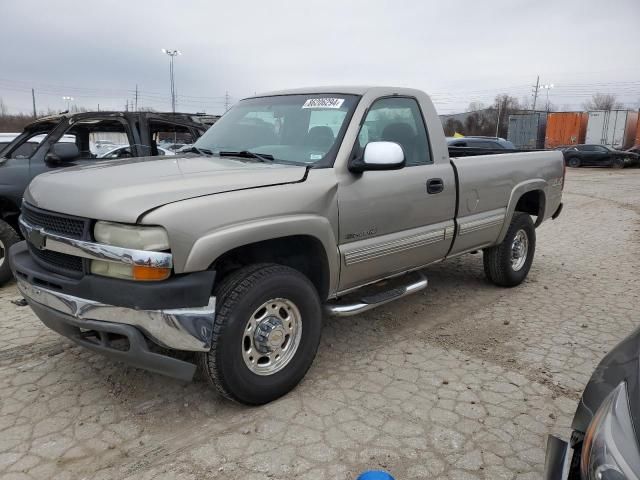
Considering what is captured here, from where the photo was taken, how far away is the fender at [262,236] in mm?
2598

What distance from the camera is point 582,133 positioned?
1448 inches

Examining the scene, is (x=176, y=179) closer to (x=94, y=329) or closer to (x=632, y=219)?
(x=94, y=329)

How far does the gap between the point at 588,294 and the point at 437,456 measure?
3.67m

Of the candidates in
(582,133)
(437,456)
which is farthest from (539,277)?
(582,133)

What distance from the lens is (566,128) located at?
3634cm

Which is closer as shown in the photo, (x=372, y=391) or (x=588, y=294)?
(x=372, y=391)

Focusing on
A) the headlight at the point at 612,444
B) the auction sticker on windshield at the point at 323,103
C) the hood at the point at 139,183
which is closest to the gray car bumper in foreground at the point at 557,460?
the headlight at the point at 612,444

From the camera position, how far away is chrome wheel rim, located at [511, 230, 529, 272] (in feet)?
18.4

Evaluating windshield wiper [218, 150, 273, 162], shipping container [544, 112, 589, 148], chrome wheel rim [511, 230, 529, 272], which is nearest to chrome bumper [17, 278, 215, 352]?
windshield wiper [218, 150, 273, 162]

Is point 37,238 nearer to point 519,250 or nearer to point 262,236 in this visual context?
point 262,236

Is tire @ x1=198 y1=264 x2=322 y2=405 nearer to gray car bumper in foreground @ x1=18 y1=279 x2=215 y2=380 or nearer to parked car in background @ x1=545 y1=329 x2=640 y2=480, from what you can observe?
gray car bumper in foreground @ x1=18 y1=279 x2=215 y2=380

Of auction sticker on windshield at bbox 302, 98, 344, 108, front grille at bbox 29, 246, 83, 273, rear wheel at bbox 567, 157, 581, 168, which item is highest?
auction sticker on windshield at bbox 302, 98, 344, 108

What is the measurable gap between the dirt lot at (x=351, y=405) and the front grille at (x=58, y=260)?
0.90 metres

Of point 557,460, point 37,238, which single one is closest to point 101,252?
point 37,238
